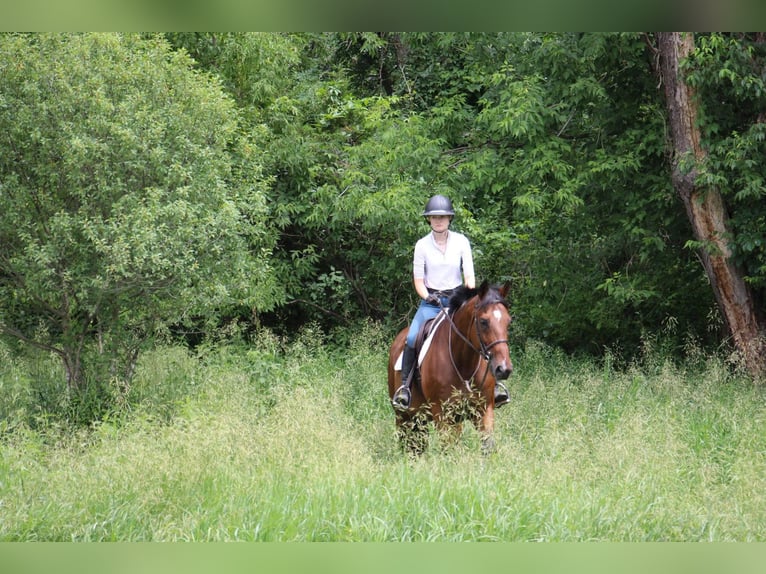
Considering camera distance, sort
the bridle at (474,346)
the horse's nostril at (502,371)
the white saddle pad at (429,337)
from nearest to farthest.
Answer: the horse's nostril at (502,371)
the bridle at (474,346)
the white saddle pad at (429,337)

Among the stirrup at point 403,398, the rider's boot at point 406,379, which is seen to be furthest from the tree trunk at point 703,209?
the stirrup at point 403,398

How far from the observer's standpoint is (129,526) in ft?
15.1

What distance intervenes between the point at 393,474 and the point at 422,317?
8.03ft

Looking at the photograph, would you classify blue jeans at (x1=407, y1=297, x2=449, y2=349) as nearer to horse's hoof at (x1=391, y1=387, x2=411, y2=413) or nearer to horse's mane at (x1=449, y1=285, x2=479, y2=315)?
horse's mane at (x1=449, y1=285, x2=479, y2=315)

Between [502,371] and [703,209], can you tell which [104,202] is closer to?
[502,371]

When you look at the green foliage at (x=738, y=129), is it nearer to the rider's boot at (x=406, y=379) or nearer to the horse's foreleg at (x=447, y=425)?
the rider's boot at (x=406, y=379)

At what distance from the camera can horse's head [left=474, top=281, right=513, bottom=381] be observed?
615 cm

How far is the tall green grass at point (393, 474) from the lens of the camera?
14.8 ft

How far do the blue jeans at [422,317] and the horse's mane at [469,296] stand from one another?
30 cm

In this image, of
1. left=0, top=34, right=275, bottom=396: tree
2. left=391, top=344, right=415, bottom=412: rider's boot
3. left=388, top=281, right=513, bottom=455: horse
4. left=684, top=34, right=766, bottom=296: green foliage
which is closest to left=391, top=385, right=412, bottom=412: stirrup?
left=391, top=344, right=415, bottom=412: rider's boot

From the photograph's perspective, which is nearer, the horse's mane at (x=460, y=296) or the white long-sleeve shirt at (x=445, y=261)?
the horse's mane at (x=460, y=296)

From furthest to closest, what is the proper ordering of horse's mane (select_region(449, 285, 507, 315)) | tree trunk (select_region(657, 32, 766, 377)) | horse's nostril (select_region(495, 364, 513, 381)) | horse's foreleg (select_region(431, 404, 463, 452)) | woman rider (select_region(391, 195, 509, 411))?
tree trunk (select_region(657, 32, 766, 377)), woman rider (select_region(391, 195, 509, 411)), horse's foreleg (select_region(431, 404, 463, 452)), horse's mane (select_region(449, 285, 507, 315)), horse's nostril (select_region(495, 364, 513, 381))

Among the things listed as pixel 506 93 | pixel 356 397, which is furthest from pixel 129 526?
pixel 506 93

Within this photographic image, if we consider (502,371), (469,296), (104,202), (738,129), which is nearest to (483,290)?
(469,296)
